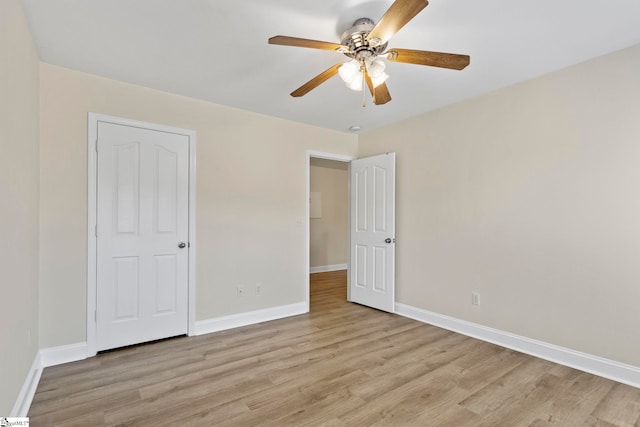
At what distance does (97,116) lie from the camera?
8.98ft

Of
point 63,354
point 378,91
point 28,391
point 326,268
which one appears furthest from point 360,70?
point 326,268

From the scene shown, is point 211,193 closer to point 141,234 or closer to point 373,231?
point 141,234

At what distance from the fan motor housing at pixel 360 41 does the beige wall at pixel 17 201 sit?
1776 millimetres

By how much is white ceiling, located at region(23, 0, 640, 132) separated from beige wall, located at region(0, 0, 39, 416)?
329 millimetres

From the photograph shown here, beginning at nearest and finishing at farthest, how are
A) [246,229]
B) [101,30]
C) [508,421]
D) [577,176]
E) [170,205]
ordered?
1. [508,421]
2. [101,30]
3. [577,176]
4. [170,205]
5. [246,229]

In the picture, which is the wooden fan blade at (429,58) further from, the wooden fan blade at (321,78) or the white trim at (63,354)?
the white trim at (63,354)

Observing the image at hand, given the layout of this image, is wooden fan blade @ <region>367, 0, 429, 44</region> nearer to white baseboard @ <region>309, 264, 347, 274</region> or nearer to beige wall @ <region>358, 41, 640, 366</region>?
beige wall @ <region>358, 41, 640, 366</region>

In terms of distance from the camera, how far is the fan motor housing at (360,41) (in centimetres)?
189

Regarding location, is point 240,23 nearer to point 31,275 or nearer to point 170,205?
point 170,205

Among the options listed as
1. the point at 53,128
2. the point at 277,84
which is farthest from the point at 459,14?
the point at 53,128

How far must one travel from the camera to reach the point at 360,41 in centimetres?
191

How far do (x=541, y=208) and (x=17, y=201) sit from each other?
3871 mm

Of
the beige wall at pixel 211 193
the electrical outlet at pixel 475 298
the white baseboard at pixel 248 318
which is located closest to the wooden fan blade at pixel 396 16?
the beige wall at pixel 211 193

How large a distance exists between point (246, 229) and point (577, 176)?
10.6ft
